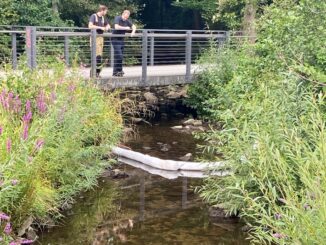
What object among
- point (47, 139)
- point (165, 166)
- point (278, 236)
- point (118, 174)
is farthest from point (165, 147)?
point (278, 236)

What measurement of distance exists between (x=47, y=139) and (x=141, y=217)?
1479mm

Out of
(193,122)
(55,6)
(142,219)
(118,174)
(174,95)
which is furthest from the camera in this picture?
(55,6)

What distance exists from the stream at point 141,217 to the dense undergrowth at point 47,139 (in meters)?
0.26

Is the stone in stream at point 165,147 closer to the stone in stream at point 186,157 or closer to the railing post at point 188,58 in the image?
the stone in stream at point 186,157

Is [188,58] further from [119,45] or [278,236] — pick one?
[278,236]

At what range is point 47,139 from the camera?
20.6 feet

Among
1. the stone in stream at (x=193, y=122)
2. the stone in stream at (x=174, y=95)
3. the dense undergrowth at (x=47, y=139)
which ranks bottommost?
the stone in stream at (x=193, y=122)

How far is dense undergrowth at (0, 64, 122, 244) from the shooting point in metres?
5.30

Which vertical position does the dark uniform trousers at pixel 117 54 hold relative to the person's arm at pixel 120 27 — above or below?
below

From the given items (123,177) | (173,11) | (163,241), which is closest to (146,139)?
(123,177)

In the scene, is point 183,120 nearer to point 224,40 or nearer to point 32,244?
point 224,40

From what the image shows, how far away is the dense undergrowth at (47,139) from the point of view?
5297 millimetres

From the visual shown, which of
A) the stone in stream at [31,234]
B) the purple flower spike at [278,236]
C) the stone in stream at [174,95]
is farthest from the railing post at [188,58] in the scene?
the purple flower spike at [278,236]

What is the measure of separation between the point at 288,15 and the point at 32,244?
438 centimetres
